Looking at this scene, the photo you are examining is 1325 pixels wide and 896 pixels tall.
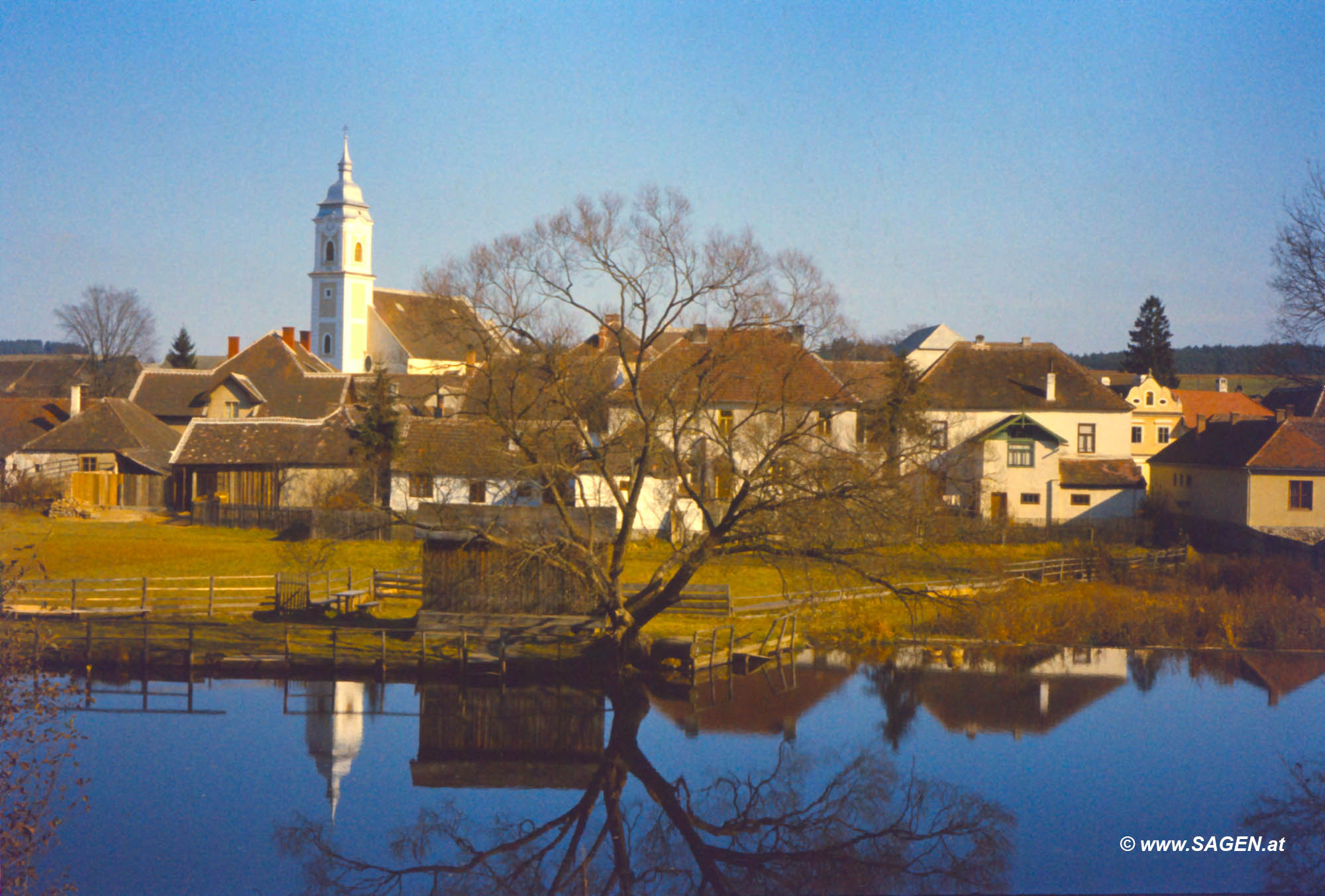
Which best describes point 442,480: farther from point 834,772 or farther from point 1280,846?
point 1280,846

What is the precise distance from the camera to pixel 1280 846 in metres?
15.5

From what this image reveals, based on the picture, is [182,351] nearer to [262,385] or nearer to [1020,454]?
[262,385]

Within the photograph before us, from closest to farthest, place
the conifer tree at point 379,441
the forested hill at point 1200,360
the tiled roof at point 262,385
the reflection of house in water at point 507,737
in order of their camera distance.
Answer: the reflection of house in water at point 507,737 → the conifer tree at point 379,441 → the tiled roof at point 262,385 → the forested hill at point 1200,360

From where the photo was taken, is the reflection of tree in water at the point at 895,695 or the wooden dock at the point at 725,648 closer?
the reflection of tree in water at the point at 895,695

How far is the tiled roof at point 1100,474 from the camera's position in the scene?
1759 inches

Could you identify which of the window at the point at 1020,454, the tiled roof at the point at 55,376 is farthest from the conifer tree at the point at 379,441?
the tiled roof at the point at 55,376

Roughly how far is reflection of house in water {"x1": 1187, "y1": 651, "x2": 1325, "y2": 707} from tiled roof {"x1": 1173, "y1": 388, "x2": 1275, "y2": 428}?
4630cm

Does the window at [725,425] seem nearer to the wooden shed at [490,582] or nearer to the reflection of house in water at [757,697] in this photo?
the wooden shed at [490,582]

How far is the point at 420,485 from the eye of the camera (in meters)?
40.6

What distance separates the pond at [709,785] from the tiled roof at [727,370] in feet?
20.8

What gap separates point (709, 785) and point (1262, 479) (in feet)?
101

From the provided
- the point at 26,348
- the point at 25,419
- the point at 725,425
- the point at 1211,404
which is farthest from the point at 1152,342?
the point at 26,348

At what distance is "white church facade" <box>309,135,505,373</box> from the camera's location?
79.3 metres

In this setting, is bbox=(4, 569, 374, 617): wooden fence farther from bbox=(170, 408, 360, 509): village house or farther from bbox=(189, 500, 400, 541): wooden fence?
bbox=(170, 408, 360, 509): village house
